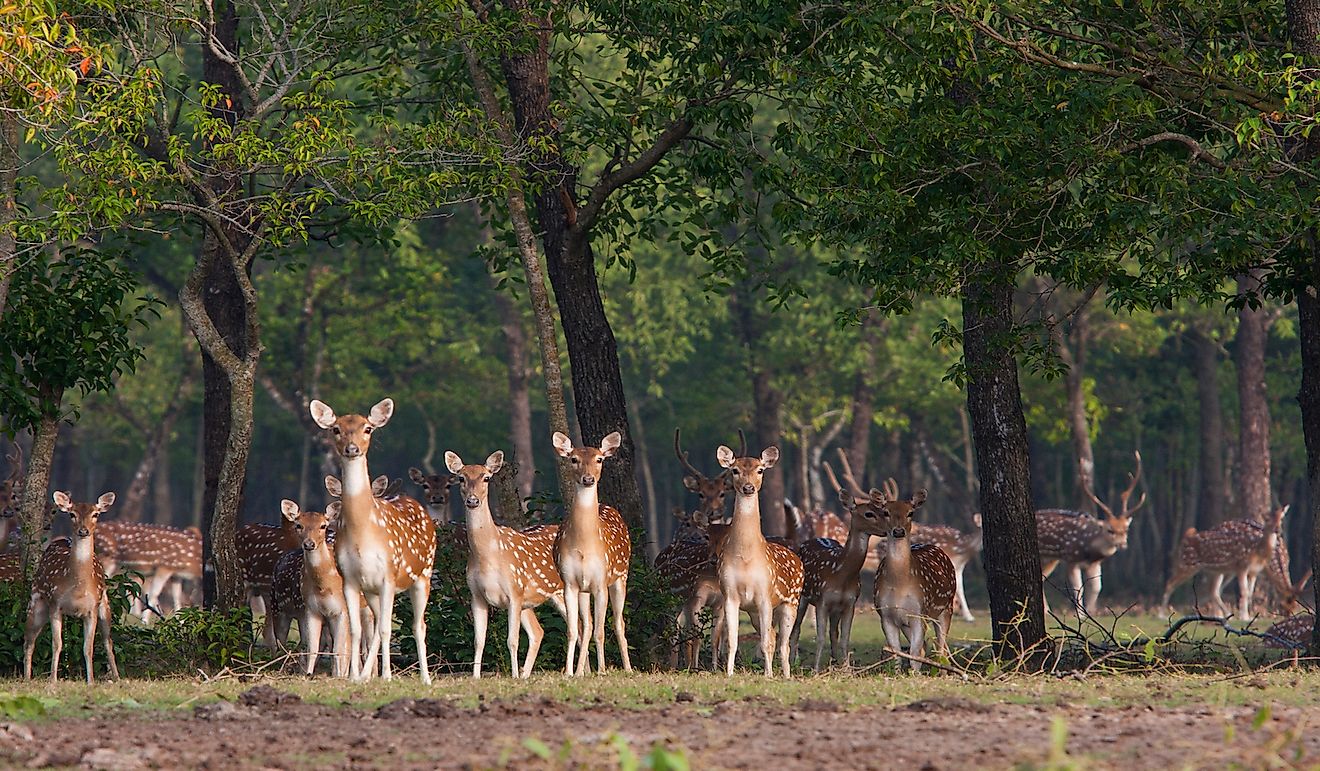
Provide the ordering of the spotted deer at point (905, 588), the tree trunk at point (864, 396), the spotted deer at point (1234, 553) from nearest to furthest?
the spotted deer at point (905, 588) → the spotted deer at point (1234, 553) → the tree trunk at point (864, 396)

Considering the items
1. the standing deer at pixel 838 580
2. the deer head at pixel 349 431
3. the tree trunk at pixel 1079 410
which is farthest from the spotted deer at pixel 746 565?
the tree trunk at pixel 1079 410

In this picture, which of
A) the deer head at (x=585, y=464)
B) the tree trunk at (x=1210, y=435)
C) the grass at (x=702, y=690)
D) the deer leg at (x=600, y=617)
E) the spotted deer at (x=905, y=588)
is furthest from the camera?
the tree trunk at (x=1210, y=435)

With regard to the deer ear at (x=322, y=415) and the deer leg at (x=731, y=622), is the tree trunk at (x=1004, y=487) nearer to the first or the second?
the deer leg at (x=731, y=622)

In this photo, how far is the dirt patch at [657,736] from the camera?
675 centimetres

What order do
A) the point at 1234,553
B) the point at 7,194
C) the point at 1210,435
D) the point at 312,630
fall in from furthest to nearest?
the point at 1210,435 < the point at 1234,553 < the point at 7,194 < the point at 312,630

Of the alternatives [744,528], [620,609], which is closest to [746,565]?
[744,528]

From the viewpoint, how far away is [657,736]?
7391 millimetres

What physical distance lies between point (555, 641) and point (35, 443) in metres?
4.27

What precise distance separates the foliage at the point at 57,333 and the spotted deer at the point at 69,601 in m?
1.21

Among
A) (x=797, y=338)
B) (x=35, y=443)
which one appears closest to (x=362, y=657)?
(x=35, y=443)

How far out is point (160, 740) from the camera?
741cm

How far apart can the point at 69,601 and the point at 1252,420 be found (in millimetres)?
19699

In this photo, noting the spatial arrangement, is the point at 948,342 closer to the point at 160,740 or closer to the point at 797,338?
the point at 160,740

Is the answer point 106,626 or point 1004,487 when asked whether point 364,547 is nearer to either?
point 106,626
